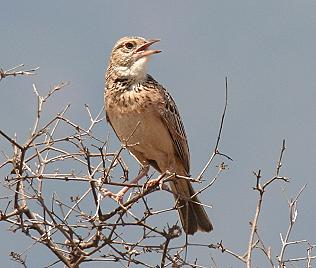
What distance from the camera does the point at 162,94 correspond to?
26.3 ft

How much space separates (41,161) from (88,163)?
0.38 meters

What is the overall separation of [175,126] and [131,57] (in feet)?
3.02

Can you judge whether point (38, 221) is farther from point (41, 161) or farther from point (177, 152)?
point (177, 152)

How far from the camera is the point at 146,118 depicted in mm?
7711

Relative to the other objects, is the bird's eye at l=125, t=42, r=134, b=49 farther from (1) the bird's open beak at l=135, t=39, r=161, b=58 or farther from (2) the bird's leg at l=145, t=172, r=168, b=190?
(2) the bird's leg at l=145, t=172, r=168, b=190

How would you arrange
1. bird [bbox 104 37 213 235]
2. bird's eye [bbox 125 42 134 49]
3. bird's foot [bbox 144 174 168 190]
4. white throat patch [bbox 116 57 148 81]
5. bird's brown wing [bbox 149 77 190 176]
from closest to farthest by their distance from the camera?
bird's foot [bbox 144 174 168 190]
bird [bbox 104 37 213 235]
bird's brown wing [bbox 149 77 190 176]
white throat patch [bbox 116 57 148 81]
bird's eye [bbox 125 42 134 49]

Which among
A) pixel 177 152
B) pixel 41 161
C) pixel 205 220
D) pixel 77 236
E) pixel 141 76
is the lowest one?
pixel 77 236

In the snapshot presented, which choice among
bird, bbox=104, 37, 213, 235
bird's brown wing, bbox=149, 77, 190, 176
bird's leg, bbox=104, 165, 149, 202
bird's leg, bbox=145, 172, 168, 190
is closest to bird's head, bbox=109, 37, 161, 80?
bird, bbox=104, 37, 213, 235

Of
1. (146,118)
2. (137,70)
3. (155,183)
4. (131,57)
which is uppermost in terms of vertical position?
(131,57)

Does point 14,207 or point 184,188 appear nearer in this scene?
point 14,207

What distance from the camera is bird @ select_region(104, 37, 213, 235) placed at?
7703mm

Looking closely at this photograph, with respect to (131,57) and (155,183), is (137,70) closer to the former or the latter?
(131,57)

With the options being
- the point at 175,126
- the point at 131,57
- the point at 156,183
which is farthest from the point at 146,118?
the point at 156,183

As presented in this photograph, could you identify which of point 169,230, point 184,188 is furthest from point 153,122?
point 169,230
